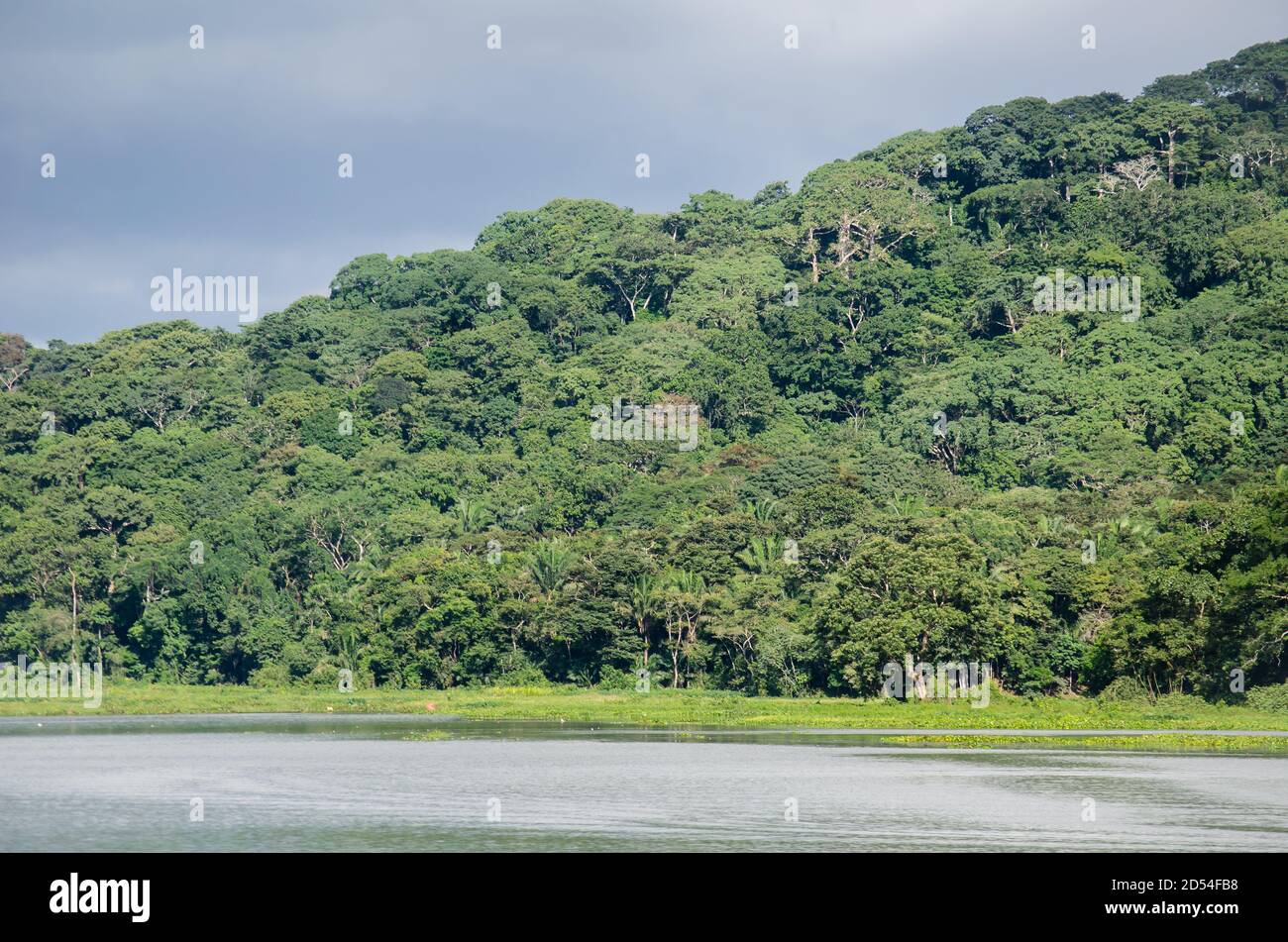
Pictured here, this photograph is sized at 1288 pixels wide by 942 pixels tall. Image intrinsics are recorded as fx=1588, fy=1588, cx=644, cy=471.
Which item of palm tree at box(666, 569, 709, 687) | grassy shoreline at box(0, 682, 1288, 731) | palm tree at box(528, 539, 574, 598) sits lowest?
grassy shoreline at box(0, 682, 1288, 731)

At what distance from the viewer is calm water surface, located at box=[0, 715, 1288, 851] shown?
2423cm

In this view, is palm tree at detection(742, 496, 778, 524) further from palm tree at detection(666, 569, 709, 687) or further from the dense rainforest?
palm tree at detection(666, 569, 709, 687)

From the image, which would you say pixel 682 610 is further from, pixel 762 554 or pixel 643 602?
pixel 762 554

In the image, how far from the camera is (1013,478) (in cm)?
7462

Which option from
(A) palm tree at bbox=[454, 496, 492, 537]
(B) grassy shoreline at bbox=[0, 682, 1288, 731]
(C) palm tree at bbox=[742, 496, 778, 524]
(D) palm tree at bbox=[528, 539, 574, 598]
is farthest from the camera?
(A) palm tree at bbox=[454, 496, 492, 537]

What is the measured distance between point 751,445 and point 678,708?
28.7 meters

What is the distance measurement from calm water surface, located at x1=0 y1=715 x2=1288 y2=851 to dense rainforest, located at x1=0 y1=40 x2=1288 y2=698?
12962 millimetres

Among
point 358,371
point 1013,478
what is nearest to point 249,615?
point 358,371

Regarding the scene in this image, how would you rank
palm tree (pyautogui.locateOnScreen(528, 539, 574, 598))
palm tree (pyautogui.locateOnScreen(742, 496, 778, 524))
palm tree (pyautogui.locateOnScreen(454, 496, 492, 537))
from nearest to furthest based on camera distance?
palm tree (pyautogui.locateOnScreen(528, 539, 574, 598))
palm tree (pyautogui.locateOnScreen(742, 496, 778, 524))
palm tree (pyautogui.locateOnScreen(454, 496, 492, 537))

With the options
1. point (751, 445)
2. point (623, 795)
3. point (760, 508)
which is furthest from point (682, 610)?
point (623, 795)

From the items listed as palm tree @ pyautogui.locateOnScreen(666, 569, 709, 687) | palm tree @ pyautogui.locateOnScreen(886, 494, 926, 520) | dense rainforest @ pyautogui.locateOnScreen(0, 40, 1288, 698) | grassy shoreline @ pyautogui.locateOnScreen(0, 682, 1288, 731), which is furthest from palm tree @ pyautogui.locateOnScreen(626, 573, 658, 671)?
palm tree @ pyautogui.locateOnScreen(886, 494, 926, 520)

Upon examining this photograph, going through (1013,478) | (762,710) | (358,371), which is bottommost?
(762,710)

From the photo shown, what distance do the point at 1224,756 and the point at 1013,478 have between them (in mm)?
38713
